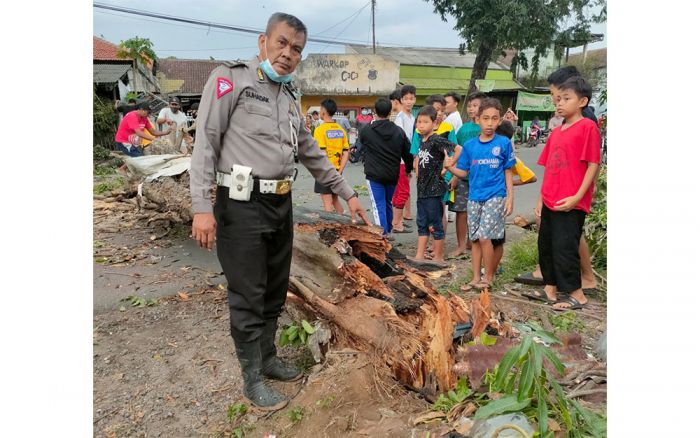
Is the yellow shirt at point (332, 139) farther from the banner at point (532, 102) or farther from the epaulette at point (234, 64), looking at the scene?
the banner at point (532, 102)

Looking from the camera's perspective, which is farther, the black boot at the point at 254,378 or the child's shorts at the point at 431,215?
the child's shorts at the point at 431,215

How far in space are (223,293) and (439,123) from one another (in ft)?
10.8

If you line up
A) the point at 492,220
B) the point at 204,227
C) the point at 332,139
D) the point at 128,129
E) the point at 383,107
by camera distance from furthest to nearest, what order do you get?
the point at 128,129
the point at 332,139
the point at 383,107
the point at 492,220
the point at 204,227

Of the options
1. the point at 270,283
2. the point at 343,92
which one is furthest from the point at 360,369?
the point at 343,92

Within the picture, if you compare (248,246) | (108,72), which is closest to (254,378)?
(248,246)

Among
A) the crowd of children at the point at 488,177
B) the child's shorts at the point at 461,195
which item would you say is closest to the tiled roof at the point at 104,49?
the crowd of children at the point at 488,177

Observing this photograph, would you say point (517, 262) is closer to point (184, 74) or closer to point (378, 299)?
point (378, 299)

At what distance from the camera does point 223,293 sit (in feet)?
15.2

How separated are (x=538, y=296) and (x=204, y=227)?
3.08 m

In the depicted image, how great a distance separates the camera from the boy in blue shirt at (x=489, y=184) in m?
4.46

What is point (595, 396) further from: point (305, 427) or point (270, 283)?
point (270, 283)

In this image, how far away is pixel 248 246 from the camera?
263 cm

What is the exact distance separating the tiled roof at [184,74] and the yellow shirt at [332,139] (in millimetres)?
28856

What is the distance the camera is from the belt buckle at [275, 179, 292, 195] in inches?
105
